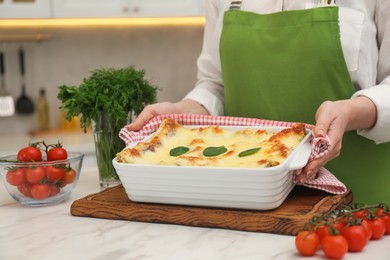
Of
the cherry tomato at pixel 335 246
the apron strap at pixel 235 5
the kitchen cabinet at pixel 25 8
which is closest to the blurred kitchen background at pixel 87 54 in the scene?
the kitchen cabinet at pixel 25 8

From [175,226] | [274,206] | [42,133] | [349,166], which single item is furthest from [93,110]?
[42,133]

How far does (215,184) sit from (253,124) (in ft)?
1.16

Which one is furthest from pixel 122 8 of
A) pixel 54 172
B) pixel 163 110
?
pixel 54 172

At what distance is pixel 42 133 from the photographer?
355 cm

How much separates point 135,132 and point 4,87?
7.86ft

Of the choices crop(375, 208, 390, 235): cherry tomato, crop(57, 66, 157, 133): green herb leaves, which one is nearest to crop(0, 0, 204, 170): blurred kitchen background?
crop(57, 66, 157, 133): green herb leaves

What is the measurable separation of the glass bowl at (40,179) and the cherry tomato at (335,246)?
61 cm

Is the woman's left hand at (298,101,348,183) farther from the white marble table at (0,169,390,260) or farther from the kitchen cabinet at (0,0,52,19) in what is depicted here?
the kitchen cabinet at (0,0,52,19)

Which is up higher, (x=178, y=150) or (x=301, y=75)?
(x=301, y=75)

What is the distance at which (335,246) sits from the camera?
0.95 m

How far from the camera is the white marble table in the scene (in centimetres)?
102

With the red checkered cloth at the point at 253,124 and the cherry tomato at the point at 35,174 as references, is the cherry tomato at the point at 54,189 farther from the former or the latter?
the red checkered cloth at the point at 253,124

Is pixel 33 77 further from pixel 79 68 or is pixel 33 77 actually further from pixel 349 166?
pixel 349 166

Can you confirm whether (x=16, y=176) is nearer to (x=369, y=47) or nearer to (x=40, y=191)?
(x=40, y=191)
